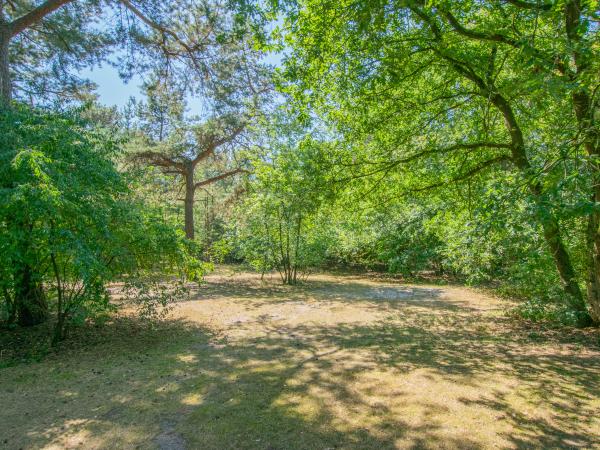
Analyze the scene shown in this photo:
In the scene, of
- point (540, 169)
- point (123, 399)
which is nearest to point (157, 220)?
point (123, 399)

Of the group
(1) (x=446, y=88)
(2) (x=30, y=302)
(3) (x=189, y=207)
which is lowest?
(2) (x=30, y=302)

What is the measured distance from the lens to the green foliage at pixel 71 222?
167 inches

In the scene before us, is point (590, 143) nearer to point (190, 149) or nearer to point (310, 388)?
point (310, 388)

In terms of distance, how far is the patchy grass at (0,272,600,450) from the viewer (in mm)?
2873

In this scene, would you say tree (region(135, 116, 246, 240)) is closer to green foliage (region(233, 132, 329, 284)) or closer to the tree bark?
green foliage (region(233, 132, 329, 284))

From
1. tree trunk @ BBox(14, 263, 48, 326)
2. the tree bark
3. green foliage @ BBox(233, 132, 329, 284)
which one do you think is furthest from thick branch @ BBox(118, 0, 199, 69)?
the tree bark

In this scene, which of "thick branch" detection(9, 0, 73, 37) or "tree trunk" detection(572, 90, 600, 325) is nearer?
"tree trunk" detection(572, 90, 600, 325)

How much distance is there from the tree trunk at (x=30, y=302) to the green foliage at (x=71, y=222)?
0.33 ft

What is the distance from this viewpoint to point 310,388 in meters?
3.83

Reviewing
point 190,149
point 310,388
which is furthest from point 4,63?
point 190,149

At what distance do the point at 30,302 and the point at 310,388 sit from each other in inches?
204

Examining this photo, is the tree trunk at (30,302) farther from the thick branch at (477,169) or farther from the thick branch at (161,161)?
the thick branch at (161,161)

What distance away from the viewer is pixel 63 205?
14.4 ft

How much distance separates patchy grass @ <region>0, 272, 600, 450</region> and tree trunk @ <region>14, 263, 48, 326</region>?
2.11 feet
